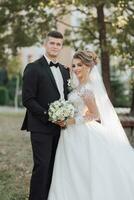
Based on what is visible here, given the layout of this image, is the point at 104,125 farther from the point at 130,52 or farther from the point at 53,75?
the point at 130,52

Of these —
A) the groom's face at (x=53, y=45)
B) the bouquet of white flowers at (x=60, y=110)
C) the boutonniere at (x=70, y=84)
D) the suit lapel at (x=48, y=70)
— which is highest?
the groom's face at (x=53, y=45)

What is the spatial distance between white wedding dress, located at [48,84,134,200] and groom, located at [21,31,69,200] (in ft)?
0.50

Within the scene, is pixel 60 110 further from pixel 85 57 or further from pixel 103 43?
pixel 103 43

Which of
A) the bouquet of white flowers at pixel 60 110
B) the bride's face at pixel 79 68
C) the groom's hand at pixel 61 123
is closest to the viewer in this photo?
the bouquet of white flowers at pixel 60 110

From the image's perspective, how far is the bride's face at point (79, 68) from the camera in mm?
7055

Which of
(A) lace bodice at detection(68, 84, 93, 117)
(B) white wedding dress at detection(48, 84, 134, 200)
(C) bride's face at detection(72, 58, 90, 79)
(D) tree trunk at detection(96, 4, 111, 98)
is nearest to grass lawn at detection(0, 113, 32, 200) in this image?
(B) white wedding dress at detection(48, 84, 134, 200)

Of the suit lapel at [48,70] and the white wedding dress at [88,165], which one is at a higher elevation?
the suit lapel at [48,70]

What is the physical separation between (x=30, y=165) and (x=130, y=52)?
15.9 ft

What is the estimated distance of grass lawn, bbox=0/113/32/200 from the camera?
28.6ft

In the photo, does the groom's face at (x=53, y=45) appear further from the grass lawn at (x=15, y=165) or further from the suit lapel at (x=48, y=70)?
the grass lawn at (x=15, y=165)

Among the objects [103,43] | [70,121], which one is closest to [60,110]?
[70,121]

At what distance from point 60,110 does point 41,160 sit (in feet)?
2.21

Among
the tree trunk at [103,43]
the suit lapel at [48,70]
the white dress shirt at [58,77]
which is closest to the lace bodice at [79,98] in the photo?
the white dress shirt at [58,77]

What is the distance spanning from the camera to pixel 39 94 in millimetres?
7000
